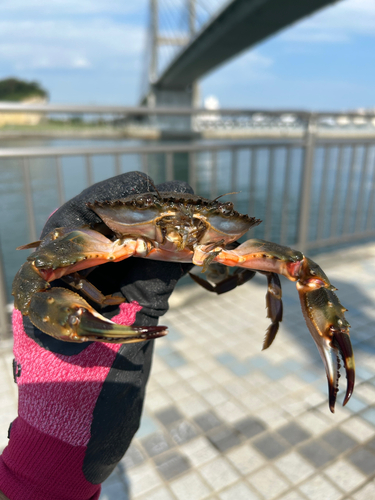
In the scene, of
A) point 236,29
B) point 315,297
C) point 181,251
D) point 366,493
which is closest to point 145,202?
point 181,251

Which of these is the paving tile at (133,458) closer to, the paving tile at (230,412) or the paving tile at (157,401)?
the paving tile at (157,401)

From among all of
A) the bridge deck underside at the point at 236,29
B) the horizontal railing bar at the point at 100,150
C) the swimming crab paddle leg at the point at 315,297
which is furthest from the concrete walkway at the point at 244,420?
the bridge deck underside at the point at 236,29

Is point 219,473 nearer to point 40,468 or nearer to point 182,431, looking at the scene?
point 182,431

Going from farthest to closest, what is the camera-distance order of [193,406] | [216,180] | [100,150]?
[216,180]
[100,150]
[193,406]

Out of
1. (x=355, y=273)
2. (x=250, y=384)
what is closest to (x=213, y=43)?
(x=355, y=273)

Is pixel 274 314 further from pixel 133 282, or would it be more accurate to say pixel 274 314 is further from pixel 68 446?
pixel 68 446

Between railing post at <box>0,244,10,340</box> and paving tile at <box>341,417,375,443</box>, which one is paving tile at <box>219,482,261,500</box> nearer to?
paving tile at <box>341,417,375,443</box>

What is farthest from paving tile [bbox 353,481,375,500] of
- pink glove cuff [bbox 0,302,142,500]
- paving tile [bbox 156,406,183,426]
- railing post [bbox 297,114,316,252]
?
railing post [bbox 297,114,316,252]
